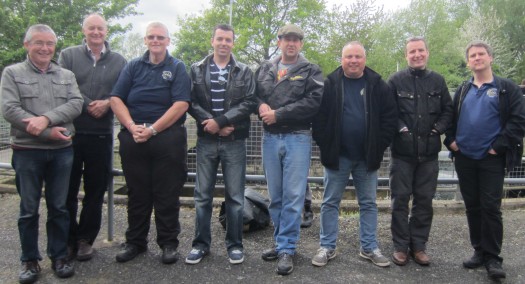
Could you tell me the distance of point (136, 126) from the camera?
384 cm

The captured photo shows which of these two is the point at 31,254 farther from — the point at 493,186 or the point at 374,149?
the point at 493,186

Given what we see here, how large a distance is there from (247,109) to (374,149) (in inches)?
50.7

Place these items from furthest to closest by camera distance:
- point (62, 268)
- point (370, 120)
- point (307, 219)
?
1. point (307, 219)
2. point (370, 120)
3. point (62, 268)

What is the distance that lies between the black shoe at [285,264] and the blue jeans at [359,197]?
45cm

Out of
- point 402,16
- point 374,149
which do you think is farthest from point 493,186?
point 402,16

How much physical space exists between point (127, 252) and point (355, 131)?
101 inches

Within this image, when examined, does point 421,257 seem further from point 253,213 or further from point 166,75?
point 166,75

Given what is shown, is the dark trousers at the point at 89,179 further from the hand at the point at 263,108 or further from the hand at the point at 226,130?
the hand at the point at 263,108

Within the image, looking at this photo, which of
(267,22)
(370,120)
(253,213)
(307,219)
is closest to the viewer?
(370,120)

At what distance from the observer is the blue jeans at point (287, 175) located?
404 centimetres

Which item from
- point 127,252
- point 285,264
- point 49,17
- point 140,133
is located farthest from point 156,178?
point 49,17

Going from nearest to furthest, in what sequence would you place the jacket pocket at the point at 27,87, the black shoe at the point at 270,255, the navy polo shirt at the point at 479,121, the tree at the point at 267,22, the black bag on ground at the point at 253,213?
1. the jacket pocket at the point at 27,87
2. the navy polo shirt at the point at 479,121
3. the black shoe at the point at 270,255
4. the black bag on ground at the point at 253,213
5. the tree at the point at 267,22

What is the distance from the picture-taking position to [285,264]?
12.9ft

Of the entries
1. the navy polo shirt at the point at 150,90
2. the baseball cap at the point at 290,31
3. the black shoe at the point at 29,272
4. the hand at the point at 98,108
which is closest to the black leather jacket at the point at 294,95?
the baseball cap at the point at 290,31
